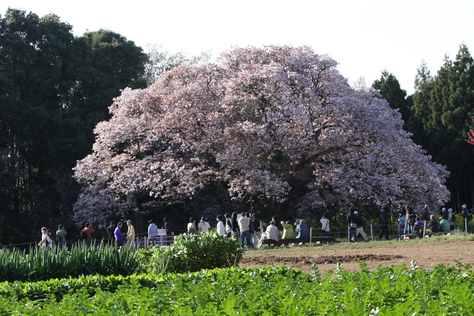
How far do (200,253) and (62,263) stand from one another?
2881 mm

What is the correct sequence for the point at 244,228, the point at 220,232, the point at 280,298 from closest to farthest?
the point at 280,298 → the point at 220,232 → the point at 244,228

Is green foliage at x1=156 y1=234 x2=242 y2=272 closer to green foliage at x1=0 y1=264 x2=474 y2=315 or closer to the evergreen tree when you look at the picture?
green foliage at x1=0 y1=264 x2=474 y2=315

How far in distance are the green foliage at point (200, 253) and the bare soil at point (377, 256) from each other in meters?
1.73

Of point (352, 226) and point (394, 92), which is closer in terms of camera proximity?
point (352, 226)

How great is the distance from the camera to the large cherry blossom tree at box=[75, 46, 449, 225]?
90.2 ft

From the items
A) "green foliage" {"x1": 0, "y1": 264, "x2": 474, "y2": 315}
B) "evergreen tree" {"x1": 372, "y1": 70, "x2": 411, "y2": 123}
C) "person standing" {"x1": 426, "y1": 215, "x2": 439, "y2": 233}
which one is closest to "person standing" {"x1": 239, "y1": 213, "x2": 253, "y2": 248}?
"person standing" {"x1": 426, "y1": 215, "x2": 439, "y2": 233}

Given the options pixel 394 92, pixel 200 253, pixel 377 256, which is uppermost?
pixel 394 92

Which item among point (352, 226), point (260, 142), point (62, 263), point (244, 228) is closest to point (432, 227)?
point (352, 226)

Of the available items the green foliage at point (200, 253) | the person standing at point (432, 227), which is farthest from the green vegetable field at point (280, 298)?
the person standing at point (432, 227)

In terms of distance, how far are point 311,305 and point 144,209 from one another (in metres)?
27.8

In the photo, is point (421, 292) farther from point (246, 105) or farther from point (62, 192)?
point (62, 192)

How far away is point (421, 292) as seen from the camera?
6.12 m

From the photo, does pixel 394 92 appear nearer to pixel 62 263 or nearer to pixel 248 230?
pixel 248 230

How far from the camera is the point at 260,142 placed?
89.7 ft
